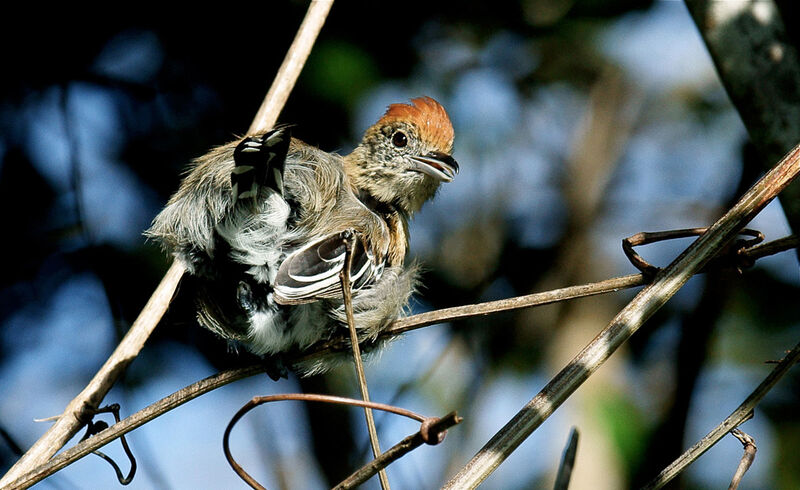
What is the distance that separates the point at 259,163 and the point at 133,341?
65cm

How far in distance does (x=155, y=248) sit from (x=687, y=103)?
4133mm

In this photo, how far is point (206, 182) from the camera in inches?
101

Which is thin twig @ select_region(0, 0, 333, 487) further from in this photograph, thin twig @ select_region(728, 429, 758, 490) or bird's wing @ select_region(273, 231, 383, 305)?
thin twig @ select_region(728, 429, 758, 490)

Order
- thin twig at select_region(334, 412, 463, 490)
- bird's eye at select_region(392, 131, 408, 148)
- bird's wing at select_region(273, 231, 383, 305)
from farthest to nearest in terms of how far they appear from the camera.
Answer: bird's eye at select_region(392, 131, 408, 148), bird's wing at select_region(273, 231, 383, 305), thin twig at select_region(334, 412, 463, 490)

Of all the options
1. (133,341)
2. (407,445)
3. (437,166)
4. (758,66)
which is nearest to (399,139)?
(437,166)

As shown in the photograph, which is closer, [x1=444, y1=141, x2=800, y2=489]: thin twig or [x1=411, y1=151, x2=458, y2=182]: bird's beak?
[x1=444, y1=141, x2=800, y2=489]: thin twig

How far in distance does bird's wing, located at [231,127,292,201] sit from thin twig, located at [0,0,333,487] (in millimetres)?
231

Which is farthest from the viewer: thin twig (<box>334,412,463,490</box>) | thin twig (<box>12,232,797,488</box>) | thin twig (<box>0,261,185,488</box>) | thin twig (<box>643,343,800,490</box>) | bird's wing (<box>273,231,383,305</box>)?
bird's wing (<box>273,231,383,305</box>)

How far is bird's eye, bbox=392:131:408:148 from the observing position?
11.9 ft

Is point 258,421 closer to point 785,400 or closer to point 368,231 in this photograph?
point 368,231

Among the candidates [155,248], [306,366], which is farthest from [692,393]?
[155,248]

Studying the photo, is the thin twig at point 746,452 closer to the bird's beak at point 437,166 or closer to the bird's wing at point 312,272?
the bird's wing at point 312,272

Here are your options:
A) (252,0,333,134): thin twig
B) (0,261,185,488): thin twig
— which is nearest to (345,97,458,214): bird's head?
(252,0,333,134): thin twig

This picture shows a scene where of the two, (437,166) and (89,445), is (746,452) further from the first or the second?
(437,166)
